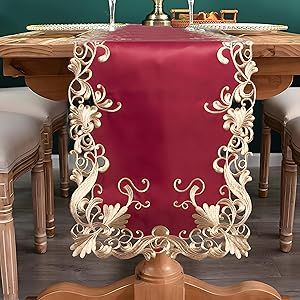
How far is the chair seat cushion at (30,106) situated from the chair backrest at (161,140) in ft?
2.23

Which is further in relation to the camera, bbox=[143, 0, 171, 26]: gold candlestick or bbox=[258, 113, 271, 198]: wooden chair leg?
bbox=[258, 113, 271, 198]: wooden chair leg

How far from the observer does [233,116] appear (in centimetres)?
124

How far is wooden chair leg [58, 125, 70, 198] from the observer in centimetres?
236

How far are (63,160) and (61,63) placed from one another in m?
1.14

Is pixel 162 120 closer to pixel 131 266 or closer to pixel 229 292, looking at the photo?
pixel 229 292

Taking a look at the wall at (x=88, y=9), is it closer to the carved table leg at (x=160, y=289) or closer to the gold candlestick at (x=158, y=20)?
the gold candlestick at (x=158, y=20)

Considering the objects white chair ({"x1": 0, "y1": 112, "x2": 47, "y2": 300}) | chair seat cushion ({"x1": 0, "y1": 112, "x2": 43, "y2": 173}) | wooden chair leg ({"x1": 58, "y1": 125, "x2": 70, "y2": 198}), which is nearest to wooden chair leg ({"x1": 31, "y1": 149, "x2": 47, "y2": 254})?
white chair ({"x1": 0, "y1": 112, "x2": 47, "y2": 300})

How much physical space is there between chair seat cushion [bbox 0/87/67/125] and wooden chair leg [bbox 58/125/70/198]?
7.6 inches

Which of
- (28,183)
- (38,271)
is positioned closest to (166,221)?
(38,271)

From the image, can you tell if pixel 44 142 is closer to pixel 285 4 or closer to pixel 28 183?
pixel 28 183

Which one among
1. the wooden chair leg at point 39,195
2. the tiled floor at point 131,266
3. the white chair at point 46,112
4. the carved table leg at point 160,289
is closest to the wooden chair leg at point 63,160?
the white chair at point 46,112

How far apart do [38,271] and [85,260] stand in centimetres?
16

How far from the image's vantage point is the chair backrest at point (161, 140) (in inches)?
47.8

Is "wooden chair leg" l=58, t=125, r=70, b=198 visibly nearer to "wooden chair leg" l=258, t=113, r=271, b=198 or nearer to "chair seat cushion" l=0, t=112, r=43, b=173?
"chair seat cushion" l=0, t=112, r=43, b=173
